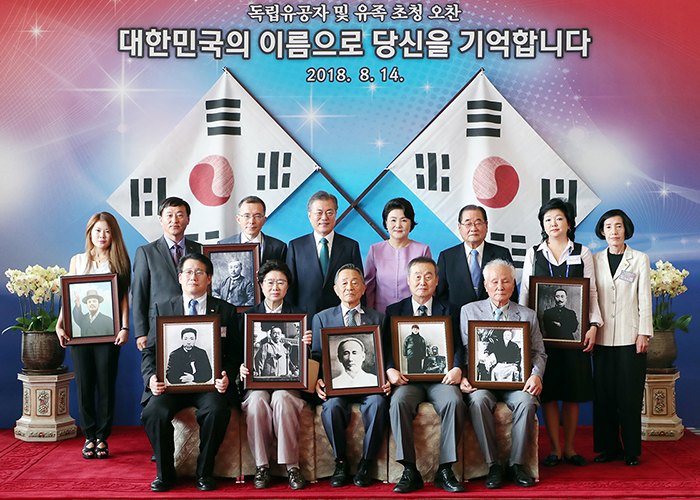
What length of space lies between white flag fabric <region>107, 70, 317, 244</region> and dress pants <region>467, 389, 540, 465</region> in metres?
2.33

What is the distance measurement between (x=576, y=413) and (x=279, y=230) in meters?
2.53

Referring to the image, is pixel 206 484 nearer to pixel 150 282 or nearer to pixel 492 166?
pixel 150 282

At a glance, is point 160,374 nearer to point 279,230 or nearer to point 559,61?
point 279,230

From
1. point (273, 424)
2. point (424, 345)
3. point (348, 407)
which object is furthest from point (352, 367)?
point (273, 424)

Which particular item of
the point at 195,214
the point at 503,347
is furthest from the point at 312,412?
the point at 195,214

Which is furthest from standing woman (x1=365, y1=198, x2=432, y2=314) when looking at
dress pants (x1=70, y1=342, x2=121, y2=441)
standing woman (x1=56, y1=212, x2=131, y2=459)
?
dress pants (x1=70, y1=342, x2=121, y2=441)

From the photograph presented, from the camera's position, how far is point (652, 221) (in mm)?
4902

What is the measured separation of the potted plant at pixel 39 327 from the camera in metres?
4.39

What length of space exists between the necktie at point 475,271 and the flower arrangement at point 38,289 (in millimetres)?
2845

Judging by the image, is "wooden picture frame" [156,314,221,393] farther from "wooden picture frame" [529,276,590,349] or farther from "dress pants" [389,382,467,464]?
"wooden picture frame" [529,276,590,349]

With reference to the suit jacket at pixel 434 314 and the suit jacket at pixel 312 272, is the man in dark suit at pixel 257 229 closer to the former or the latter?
the suit jacket at pixel 312 272

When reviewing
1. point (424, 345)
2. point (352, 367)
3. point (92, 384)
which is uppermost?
point (424, 345)

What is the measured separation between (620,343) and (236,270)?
2365mm

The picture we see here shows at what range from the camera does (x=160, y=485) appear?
10.5ft
